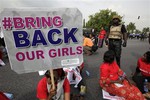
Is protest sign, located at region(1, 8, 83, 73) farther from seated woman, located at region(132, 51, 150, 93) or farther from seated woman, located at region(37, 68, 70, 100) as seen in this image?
seated woman, located at region(132, 51, 150, 93)

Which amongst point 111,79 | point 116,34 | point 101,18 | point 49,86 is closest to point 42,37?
point 49,86

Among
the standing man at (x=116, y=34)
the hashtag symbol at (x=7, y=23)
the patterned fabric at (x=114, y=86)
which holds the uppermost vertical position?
the hashtag symbol at (x=7, y=23)

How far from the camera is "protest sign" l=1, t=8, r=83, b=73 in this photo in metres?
1.11

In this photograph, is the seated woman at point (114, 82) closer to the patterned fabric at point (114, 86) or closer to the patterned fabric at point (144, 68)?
the patterned fabric at point (114, 86)

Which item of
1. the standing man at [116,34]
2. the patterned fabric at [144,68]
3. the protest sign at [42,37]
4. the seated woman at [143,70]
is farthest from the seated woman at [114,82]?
the protest sign at [42,37]

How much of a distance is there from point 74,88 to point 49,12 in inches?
82.3

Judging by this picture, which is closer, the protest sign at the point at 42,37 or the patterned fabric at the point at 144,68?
the protest sign at the point at 42,37

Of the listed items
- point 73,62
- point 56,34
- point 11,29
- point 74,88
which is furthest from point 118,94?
point 11,29

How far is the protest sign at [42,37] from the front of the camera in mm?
1113

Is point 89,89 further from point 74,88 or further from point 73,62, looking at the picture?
point 73,62

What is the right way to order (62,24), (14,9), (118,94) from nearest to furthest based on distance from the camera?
(14,9) → (62,24) → (118,94)

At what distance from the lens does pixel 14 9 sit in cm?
108

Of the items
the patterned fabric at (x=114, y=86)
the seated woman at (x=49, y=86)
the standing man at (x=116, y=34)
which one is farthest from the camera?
the standing man at (x=116, y=34)

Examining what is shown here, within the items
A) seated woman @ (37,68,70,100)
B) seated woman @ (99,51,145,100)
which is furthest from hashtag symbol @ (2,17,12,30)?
seated woman @ (99,51,145,100)
